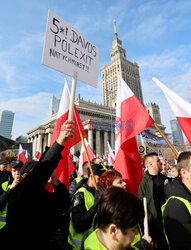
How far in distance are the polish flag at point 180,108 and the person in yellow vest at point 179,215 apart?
119cm

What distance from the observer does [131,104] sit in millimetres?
4031

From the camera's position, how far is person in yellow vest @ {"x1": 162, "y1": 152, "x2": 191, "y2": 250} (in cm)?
166

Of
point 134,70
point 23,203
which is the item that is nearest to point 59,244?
point 23,203

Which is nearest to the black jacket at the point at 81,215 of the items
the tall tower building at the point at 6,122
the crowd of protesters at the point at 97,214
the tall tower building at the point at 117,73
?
the crowd of protesters at the point at 97,214

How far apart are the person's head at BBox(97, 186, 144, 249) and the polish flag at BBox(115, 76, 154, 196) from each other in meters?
2.09

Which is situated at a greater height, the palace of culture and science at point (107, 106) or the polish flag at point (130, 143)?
the palace of culture and science at point (107, 106)

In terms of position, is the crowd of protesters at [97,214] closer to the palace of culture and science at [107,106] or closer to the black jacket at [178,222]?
the black jacket at [178,222]

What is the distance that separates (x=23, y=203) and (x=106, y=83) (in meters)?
82.8

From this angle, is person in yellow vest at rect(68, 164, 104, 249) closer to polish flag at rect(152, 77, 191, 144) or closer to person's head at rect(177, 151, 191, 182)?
person's head at rect(177, 151, 191, 182)

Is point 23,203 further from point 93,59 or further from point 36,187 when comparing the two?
point 93,59

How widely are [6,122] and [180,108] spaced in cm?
18900

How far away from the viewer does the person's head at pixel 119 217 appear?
128 centimetres

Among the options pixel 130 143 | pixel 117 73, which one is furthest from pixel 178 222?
pixel 117 73

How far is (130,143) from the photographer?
3.69 meters
